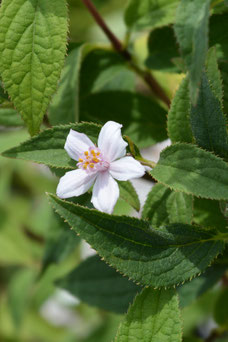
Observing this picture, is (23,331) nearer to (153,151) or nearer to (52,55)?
(153,151)

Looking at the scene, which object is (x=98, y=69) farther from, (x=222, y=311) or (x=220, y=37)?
(x=222, y=311)

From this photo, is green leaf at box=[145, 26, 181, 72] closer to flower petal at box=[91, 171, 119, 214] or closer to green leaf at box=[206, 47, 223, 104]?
green leaf at box=[206, 47, 223, 104]

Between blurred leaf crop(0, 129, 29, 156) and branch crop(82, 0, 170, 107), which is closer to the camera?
branch crop(82, 0, 170, 107)

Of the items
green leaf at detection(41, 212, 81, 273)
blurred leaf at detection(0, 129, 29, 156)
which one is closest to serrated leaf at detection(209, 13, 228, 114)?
green leaf at detection(41, 212, 81, 273)

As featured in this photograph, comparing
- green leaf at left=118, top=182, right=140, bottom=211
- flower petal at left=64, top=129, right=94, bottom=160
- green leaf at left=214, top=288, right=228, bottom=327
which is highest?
flower petal at left=64, top=129, right=94, bottom=160

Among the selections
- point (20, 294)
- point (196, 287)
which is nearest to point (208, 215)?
point (196, 287)

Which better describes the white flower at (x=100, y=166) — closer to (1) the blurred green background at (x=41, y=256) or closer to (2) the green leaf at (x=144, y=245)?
(2) the green leaf at (x=144, y=245)
